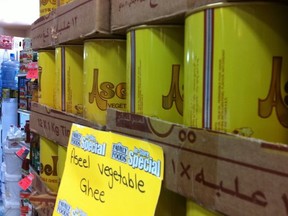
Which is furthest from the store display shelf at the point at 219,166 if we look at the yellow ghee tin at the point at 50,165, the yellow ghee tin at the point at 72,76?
the yellow ghee tin at the point at 50,165

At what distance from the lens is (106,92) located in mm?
938

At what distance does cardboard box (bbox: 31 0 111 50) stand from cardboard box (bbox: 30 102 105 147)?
0.70ft

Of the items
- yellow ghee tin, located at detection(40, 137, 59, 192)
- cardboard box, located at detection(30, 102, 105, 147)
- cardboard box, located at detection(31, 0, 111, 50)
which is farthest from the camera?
yellow ghee tin, located at detection(40, 137, 59, 192)

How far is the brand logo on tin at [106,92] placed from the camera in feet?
3.07

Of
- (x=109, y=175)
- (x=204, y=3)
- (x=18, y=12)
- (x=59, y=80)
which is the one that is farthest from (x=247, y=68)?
(x=18, y=12)

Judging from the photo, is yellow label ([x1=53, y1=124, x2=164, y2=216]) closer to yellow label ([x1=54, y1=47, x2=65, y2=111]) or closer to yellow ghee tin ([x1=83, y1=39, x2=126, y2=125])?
yellow ghee tin ([x1=83, y1=39, x2=126, y2=125])

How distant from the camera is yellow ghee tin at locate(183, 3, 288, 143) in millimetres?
533

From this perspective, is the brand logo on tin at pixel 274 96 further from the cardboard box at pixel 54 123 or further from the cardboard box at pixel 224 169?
the cardboard box at pixel 54 123

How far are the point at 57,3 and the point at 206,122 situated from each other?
33.4 inches

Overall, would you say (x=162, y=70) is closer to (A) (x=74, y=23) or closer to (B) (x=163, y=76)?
(B) (x=163, y=76)

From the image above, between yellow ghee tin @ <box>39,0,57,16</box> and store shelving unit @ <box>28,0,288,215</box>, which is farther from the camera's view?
yellow ghee tin @ <box>39,0,57,16</box>

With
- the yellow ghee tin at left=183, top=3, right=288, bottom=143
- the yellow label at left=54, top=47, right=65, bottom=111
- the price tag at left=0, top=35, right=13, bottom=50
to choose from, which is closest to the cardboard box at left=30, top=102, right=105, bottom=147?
the yellow label at left=54, top=47, right=65, bottom=111

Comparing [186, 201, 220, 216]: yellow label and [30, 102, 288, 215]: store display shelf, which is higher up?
[30, 102, 288, 215]: store display shelf

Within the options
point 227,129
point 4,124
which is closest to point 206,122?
point 227,129
